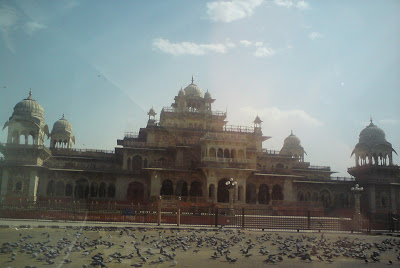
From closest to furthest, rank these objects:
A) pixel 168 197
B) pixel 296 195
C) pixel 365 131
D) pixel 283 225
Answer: pixel 283 225 < pixel 168 197 < pixel 296 195 < pixel 365 131

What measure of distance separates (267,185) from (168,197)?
12379 millimetres

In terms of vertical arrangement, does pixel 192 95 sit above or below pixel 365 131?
above

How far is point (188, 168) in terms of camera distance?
4059 cm

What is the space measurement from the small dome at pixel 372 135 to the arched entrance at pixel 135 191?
28529 mm

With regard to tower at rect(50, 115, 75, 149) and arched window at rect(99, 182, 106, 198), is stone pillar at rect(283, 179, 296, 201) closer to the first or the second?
arched window at rect(99, 182, 106, 198)

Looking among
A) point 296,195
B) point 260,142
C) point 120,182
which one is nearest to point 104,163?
point 120,182

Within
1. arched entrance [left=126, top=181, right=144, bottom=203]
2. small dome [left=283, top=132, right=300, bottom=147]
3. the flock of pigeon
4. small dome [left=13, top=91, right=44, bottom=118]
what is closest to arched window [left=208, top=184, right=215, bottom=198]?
arched entrance [left=126, top=181, right=144, bottom=203]

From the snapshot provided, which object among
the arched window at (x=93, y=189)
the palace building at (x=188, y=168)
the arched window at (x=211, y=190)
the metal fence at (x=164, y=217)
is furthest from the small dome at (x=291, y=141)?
the metal fence at (x=164, y=217)

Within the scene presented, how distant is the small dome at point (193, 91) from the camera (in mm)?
49188

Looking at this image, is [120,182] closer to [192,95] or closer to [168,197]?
[168,197]

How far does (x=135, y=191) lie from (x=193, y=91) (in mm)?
14426

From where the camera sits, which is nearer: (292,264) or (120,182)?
(292,264)

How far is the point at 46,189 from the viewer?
4203cm

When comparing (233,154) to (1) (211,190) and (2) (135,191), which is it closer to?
(1) (211,190)
